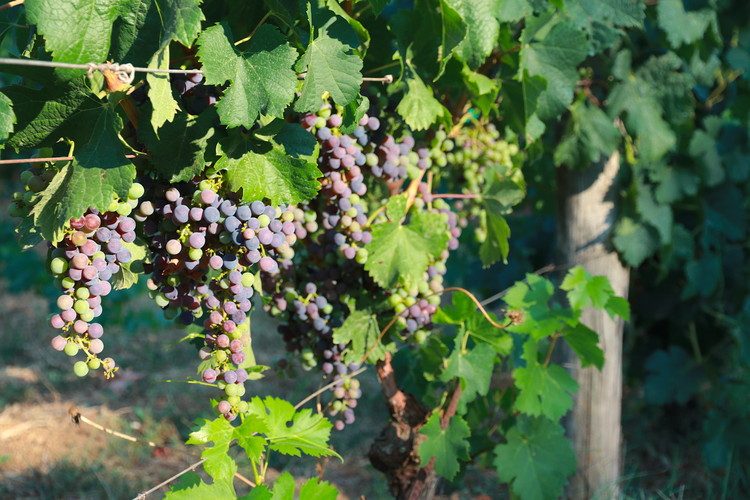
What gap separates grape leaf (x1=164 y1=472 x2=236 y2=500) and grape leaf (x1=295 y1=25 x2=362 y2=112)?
736 mm

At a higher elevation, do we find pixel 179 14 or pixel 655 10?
pixel 179 14

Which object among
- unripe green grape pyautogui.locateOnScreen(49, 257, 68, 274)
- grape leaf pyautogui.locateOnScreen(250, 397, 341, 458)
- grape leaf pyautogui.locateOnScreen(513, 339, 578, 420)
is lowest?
grape leaf pyautogui.locateOnScreen(513, 339, 578, 420)

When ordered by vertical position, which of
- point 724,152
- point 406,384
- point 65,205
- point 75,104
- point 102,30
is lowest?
point 406,384

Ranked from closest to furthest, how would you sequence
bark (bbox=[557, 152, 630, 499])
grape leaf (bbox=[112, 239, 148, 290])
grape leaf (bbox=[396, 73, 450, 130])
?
grape leaf (bbox=[112, 239, 148, 290]), grape leaf (bbox=[396, 73, 450, 130]), bark (bbox=[557, 152, 630, 499])

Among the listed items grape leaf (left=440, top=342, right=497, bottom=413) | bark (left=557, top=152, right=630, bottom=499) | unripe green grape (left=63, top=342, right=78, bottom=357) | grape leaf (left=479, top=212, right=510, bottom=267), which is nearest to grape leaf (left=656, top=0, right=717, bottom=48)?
bark (left=557, top=152, right=630, bottom=499)

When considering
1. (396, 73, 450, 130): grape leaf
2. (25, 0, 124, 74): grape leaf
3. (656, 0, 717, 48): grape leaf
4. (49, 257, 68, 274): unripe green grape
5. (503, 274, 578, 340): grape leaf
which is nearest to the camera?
(25, 0, 124, 74): grape leaf

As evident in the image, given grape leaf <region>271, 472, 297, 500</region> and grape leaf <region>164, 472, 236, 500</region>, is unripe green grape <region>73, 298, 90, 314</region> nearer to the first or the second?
grape leaf <region>164, 472, 236, 500</region>

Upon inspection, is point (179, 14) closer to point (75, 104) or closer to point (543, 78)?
point (75, 104)

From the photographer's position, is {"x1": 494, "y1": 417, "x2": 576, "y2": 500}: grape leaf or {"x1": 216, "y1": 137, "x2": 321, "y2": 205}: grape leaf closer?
{"x1": 216, "y1": 137, "x2": 321, "y2": 205}: grape leaf

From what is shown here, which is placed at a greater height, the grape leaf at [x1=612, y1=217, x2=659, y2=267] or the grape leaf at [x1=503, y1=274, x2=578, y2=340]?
the grape leaf at [x1=503, y1=274, x2=578, y2=340]

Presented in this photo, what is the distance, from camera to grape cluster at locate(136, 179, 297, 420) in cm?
124

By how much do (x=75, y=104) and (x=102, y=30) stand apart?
0.49ft

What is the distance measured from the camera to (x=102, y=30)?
3.48ft

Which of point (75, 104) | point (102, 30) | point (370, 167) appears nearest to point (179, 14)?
point (102, 30)
